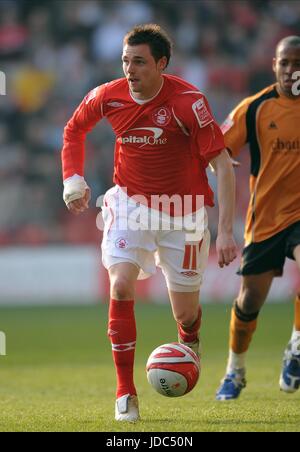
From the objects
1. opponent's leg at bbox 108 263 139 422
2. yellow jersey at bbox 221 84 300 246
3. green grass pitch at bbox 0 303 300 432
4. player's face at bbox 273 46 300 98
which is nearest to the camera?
green grass pitch at bbox 0 303 300 432

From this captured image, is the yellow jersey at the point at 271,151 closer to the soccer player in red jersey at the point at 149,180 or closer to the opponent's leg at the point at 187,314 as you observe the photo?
the soccer player in red jersey at the point at 149,180

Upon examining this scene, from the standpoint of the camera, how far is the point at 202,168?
7.05 m

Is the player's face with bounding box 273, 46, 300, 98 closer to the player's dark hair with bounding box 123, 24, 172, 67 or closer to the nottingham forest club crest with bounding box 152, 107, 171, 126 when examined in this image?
the player's dark hair with bounding box 123, 24, 172, 67

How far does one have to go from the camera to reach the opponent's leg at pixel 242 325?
25.5 feet

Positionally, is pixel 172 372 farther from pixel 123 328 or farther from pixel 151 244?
pixel 151 244

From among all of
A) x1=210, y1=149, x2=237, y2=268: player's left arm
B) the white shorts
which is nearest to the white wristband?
the white shorts

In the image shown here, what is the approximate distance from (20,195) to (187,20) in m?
5.20

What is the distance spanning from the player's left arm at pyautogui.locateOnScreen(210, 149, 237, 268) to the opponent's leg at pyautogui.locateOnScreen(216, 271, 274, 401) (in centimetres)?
134

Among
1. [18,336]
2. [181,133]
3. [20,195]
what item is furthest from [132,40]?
[20,195]

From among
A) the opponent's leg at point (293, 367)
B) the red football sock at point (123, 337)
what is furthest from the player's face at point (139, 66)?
the opponent's leg at point (293, 367)

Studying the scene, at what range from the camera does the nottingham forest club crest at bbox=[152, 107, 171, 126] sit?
6.68 m

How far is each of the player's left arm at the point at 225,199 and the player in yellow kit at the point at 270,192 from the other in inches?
43.4

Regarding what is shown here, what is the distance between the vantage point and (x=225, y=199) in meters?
6.54

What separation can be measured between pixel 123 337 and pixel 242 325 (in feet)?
5.80
